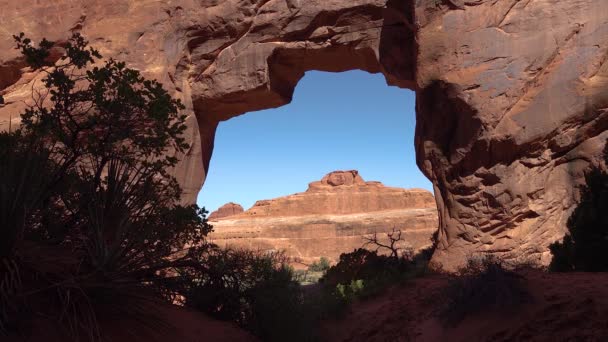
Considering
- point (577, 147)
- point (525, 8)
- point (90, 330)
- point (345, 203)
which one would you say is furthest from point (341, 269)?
point (345, 203)

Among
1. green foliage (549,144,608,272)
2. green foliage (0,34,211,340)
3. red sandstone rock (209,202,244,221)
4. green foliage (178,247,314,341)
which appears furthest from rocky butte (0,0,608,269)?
red sandstone rock (209,202,244,221)

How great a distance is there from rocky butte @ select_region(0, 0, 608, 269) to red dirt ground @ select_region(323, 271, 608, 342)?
4.65m

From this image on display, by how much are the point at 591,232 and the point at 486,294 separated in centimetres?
247

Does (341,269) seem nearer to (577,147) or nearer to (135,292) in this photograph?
(577,147)

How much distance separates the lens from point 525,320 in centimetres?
437

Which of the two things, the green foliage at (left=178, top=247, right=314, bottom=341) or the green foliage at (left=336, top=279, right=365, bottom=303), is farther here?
the green foliage at (left=336, top=279, right=365, bottom=303)

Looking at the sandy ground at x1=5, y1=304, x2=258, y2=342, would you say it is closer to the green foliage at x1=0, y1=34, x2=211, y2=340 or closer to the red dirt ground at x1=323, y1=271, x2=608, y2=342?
the green foliage at x1=0, y1=34, x2=211, y2=340

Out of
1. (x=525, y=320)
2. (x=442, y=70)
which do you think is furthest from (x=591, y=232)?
(x=442, y=70)

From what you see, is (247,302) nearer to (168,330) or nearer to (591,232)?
(168,330)

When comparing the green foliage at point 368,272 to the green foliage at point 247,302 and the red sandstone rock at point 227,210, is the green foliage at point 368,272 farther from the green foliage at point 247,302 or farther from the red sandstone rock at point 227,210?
the red sandstone rock at point 227,210

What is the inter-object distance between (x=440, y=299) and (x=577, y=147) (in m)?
6.46

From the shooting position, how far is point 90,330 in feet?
10.8

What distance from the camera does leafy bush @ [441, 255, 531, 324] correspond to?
15.6 feet

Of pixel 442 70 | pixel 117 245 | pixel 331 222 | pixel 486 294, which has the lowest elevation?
pixel 486 294
